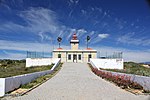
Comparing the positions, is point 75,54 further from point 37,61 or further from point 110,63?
point 110,63

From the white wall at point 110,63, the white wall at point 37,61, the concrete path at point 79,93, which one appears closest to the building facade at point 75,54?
the white wall at point 37,61

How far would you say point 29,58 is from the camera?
40.2 m

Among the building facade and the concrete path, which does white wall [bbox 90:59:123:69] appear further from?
the concrete path

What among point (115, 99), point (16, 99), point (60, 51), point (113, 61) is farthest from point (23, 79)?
point (60, 51)

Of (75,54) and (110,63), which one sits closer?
(110,63)

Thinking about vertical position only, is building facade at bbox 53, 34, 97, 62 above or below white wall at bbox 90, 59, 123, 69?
above

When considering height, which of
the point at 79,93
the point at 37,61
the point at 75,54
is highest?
the point at 75,54

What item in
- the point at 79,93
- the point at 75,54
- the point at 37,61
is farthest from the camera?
the point at 75,54

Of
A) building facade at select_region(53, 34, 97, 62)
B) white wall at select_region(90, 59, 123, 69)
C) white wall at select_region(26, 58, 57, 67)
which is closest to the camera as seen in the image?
white wall at select_region(90, 59, 123, 69)

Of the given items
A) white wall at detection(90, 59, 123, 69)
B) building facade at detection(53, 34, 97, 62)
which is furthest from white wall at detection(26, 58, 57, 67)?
white wall at detection(90, 59, 123, 69)

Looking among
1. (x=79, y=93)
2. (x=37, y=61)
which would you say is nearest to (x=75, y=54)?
(x=37, y=61)

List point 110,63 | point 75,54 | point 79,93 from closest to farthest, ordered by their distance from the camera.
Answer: point 79,93
point 110,63
point 75,54

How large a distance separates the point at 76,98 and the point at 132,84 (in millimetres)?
5447

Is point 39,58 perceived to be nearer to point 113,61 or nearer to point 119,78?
point 113,61
